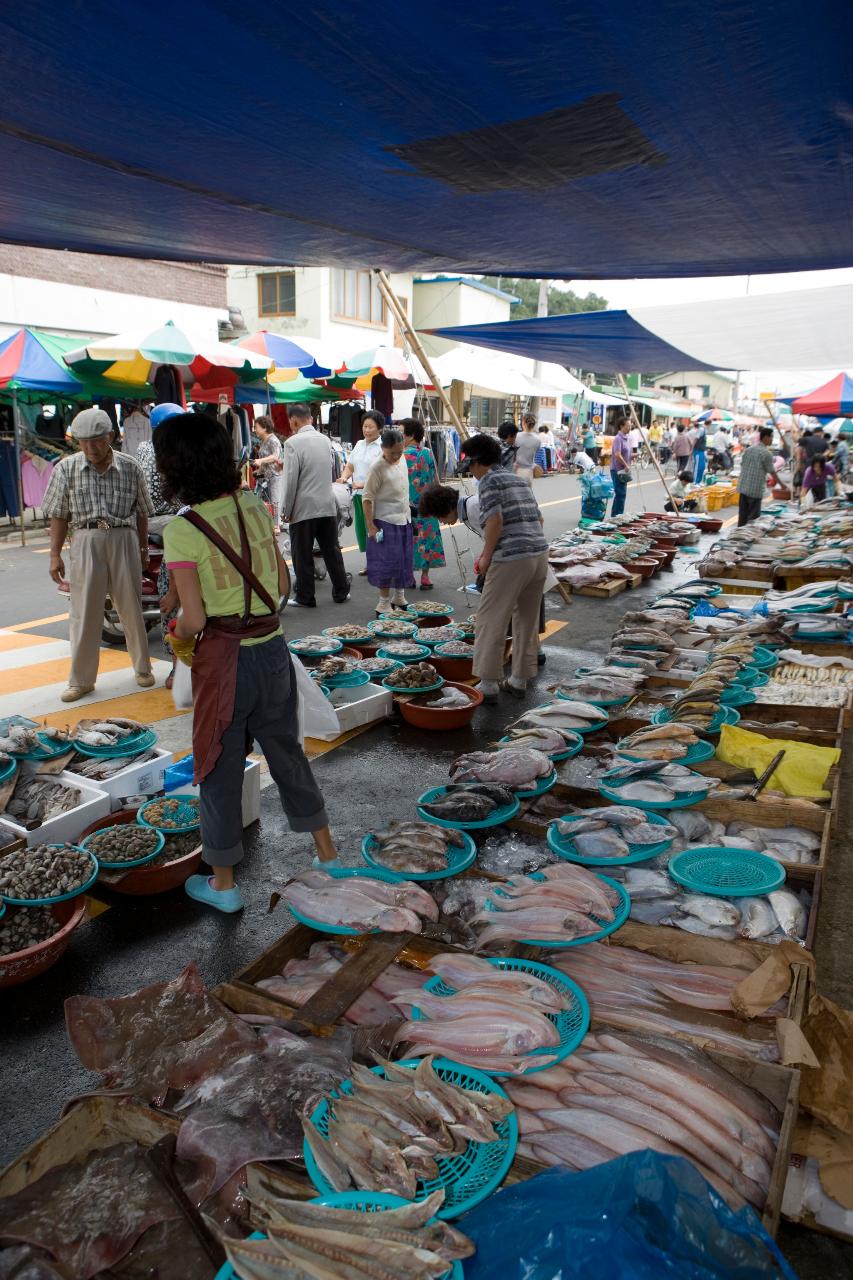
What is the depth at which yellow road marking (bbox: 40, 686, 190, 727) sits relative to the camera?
5988 millimetres

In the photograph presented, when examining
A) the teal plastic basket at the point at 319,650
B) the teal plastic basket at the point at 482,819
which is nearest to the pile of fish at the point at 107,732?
the teal plastic basket at the point at 319,650

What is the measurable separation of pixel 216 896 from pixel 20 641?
564 centimetres

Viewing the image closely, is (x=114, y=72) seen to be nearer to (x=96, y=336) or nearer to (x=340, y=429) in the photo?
(x=340, y=429)

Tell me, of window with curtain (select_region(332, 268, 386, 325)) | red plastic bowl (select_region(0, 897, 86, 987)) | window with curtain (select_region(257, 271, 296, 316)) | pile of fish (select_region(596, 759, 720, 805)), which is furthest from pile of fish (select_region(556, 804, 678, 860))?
window with curtain (select_region(257, 271, 296, 316))

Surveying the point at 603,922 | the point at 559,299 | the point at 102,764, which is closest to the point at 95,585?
the point at 102,764

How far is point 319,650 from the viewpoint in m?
6.53

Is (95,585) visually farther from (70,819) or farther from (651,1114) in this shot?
(651,1114)

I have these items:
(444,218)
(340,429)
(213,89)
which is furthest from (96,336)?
(213,89)

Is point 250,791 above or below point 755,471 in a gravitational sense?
below

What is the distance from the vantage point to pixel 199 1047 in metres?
2.37

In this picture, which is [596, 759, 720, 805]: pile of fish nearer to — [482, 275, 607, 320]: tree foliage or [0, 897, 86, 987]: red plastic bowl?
[0, 897, 86, 987]: red plastic bowl

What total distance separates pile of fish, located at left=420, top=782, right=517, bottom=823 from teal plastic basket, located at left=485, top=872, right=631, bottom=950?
0.52 m

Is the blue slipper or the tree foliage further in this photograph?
the tree foliage

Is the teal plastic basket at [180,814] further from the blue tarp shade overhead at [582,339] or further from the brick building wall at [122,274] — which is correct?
the brick building wall at [122,274]
